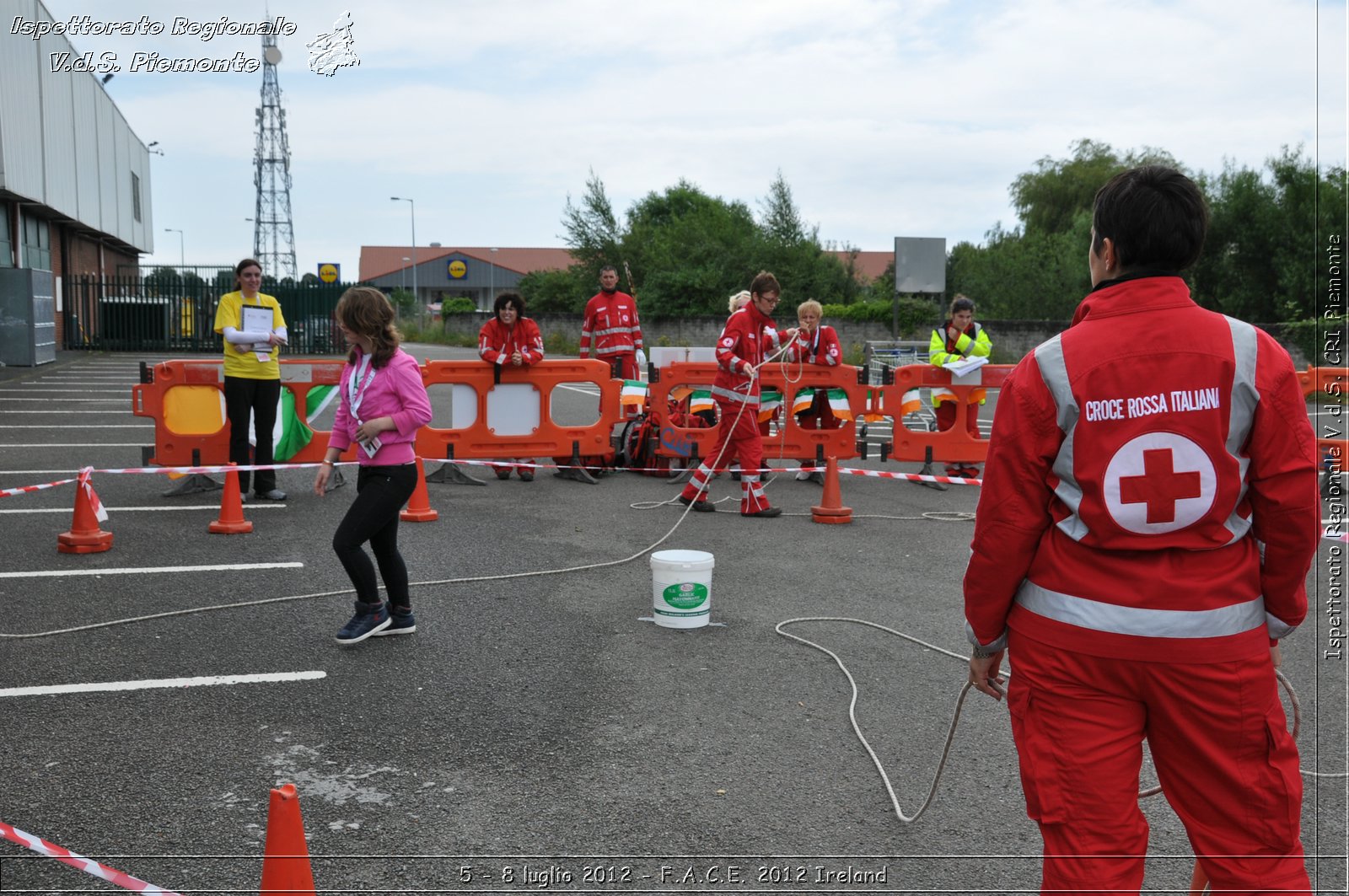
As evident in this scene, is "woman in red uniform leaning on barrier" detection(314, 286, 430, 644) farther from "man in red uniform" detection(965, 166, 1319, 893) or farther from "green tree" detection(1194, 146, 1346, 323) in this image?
"green tree" detection(1194, 146, 1346, 323)

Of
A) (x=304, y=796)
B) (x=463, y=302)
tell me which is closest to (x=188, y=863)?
(x=304, y=796)

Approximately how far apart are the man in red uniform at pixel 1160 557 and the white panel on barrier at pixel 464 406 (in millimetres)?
9654

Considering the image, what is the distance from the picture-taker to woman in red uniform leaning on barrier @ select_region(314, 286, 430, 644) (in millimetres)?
5867

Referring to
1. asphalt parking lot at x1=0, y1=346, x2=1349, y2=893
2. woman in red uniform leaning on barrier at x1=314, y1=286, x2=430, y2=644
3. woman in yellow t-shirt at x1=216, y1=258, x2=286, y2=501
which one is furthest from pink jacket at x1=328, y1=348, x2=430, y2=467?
woman in yellow t-shirt at x1=216, y1=258, x2=286, y2=501

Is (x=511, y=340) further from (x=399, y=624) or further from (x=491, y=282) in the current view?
(x=491, y=282)

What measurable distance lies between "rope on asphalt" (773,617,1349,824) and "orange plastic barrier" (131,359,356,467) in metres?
6.30

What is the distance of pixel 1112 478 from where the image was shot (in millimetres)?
2475

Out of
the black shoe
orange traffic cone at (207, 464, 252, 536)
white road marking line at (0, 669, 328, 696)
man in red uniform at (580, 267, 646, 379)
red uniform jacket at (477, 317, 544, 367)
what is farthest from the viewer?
man in red uniform at (580, 267, 646, 379)

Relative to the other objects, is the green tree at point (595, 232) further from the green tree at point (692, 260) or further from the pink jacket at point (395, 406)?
the pink jacket at point (395, 406)

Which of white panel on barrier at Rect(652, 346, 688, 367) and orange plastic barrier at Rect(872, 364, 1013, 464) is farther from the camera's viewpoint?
white panel on barrier at Rect(652, 346, 688, 367)

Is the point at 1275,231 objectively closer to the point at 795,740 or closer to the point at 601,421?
→ the point at 601,421

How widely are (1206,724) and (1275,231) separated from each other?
40.9 metres

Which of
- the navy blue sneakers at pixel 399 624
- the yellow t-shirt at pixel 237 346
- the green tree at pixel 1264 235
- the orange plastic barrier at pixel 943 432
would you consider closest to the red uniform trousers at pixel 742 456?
the orange plastic barrier at pixel 943 432

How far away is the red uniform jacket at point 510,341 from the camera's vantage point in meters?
11.8
